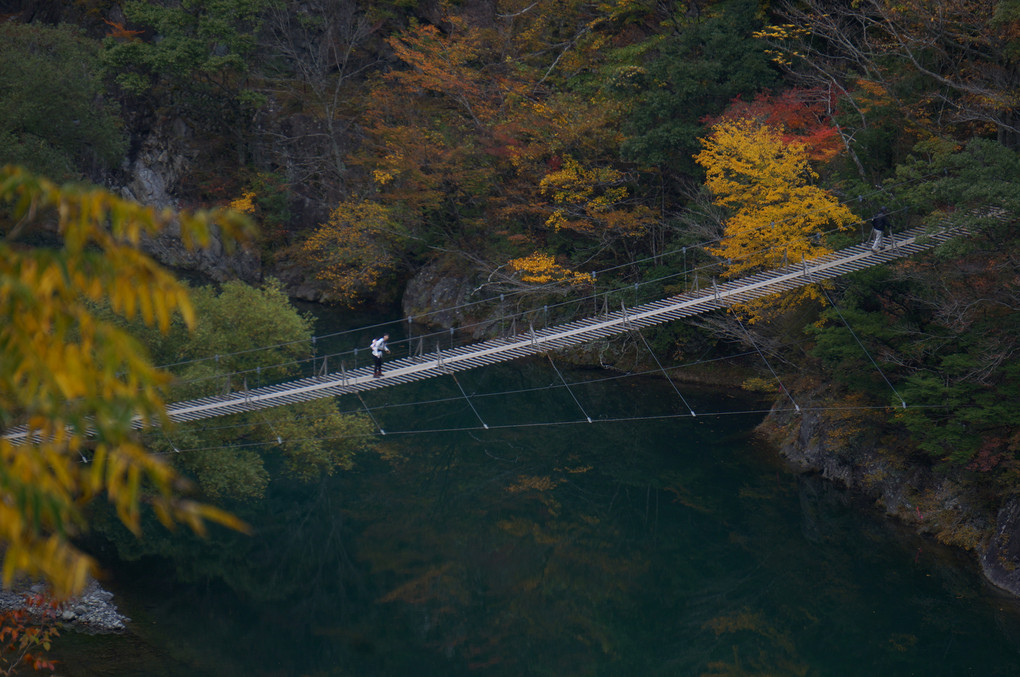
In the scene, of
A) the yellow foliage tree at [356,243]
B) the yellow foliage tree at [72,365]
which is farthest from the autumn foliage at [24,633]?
the yellow foliage tree at [356,243]

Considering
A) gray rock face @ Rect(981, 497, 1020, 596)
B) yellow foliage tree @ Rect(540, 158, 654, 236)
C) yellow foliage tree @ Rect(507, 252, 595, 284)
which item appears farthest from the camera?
yellow foliage tree @ Rect(507, 252, 595, 284)

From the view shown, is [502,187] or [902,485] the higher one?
[502,187]

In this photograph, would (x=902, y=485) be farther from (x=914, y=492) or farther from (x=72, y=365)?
(x=72, y=365)

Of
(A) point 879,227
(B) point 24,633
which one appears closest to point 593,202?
(A) point 879,227

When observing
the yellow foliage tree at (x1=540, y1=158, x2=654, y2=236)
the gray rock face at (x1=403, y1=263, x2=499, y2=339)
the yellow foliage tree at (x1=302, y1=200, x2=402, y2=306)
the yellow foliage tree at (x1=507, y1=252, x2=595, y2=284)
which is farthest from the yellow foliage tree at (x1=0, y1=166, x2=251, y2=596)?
the yellow foliage tree at (x1=302, y1=200, x2=402, y2=306)

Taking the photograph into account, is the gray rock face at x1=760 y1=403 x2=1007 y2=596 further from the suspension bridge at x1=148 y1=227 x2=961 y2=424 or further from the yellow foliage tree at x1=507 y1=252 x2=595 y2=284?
the yellow foliage tree at x1=507 y1=252 x2=595 y2=284

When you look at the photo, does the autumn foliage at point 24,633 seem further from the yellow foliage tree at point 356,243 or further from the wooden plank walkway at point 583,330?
the yellow foliage tree at point 356,243
